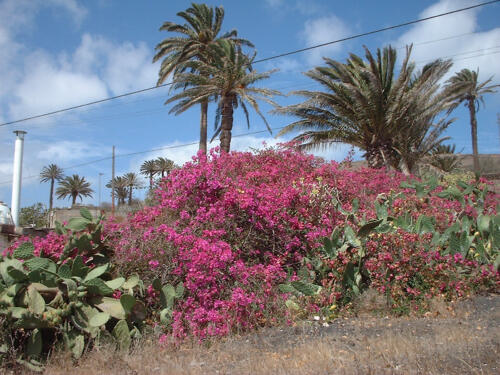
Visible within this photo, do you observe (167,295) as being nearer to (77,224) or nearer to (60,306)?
(60,306)

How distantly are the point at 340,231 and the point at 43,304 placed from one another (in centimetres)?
397

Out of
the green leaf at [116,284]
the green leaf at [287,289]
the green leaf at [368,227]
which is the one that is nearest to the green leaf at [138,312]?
the green leaf at [116,284]

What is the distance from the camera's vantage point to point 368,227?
580cm

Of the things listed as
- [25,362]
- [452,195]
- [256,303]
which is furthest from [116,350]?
[452,195]

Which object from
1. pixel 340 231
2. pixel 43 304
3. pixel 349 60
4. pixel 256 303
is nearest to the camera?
pixel 43 304

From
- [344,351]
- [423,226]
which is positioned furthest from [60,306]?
[423,226]

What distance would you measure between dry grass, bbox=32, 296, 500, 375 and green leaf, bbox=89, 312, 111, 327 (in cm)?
27

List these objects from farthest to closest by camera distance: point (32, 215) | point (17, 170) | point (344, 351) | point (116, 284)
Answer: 1. point (32, 215)
2. point (17, 170)
3. point (116, 284)
4. point (344, 351)

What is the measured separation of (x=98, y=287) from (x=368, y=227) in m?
3.44

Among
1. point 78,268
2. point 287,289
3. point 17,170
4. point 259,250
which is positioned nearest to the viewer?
point 78,268

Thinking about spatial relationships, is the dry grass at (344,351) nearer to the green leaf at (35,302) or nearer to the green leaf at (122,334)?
Result: the green leaf at (122,334)

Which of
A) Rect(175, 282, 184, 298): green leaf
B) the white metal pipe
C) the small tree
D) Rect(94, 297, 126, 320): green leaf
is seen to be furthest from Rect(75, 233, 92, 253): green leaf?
the small tree

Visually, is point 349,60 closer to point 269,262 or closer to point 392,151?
point 392,151

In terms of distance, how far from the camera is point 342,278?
18.5 feet
